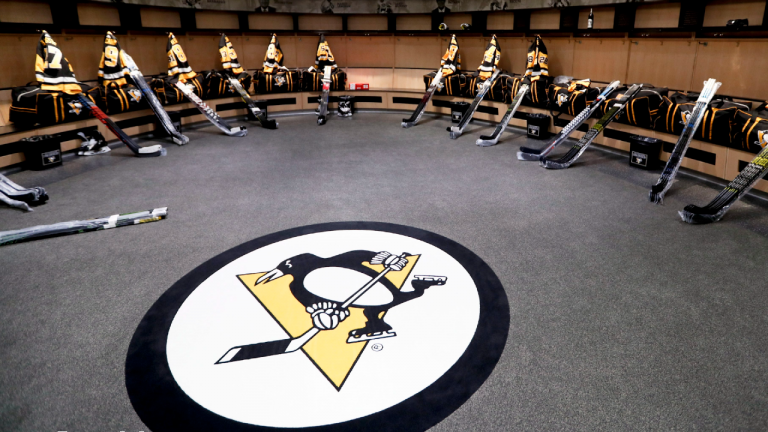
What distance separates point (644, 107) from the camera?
4.89 meters

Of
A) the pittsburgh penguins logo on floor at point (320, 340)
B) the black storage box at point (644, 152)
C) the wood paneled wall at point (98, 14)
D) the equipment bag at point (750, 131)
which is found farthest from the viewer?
the wood paneled wall at point (98, 14)

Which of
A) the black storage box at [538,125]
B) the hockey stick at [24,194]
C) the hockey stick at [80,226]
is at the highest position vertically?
the black storage box at [538,125]

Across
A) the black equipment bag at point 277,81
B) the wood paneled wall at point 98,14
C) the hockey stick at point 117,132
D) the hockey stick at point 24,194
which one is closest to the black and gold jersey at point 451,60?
the black equipment bag at point 277,81

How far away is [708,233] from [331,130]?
5.30 metres

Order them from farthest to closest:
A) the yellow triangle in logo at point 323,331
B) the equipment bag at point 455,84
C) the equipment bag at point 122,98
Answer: the equipment bag at point 455,84 → the equipment bag at point 122,98 → the yellow triangle in logo at point 323,331

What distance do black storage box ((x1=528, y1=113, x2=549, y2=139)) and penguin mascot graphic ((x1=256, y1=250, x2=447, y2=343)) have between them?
4.20 m

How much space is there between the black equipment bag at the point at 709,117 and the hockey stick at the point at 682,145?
251mm

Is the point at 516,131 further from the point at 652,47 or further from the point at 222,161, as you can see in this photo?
the point at 222,161

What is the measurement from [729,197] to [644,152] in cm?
135

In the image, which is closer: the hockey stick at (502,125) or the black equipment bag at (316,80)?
the hockey stick at (502,125)

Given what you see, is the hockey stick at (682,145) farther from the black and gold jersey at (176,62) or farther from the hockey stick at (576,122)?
the black and gold jersey at (176,62)

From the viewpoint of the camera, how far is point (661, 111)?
185 inches

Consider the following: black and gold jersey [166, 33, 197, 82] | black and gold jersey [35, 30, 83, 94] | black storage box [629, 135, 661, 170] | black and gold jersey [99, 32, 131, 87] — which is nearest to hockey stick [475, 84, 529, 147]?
black storage box [629, 135, 661, 170]

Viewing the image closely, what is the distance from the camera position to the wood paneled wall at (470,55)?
4.93 meters
